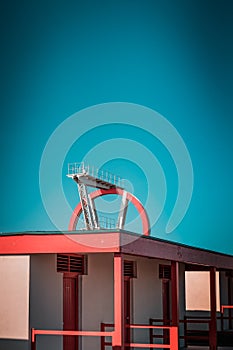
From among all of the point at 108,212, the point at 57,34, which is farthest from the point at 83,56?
the point at 108,212

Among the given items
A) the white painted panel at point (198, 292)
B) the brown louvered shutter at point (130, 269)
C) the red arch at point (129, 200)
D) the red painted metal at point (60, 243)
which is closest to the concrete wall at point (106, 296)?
the brown louvered shutter at point (130, 269)

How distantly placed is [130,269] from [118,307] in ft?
20.2

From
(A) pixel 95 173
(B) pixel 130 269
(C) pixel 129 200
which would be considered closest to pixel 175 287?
(B) pixel 130 269

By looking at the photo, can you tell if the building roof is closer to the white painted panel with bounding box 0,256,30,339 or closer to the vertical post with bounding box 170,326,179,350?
the white painted panel with bounding box 0,256,30,339

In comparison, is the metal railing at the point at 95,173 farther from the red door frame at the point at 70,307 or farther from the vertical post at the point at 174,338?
the vertical post at the point at 174,338

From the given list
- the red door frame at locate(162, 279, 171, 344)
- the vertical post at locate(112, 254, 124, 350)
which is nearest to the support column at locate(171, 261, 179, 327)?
the vertical post at locate(112, 254, 124, 350)

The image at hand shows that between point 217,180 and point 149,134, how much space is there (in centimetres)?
631

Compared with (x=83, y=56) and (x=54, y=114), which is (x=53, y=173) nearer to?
(x=54, y=114)

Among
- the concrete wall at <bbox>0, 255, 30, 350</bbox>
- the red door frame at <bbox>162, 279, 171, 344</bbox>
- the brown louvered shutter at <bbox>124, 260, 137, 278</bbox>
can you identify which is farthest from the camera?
the red door frame at <bbox>162, 279, 171, 344</bbox>

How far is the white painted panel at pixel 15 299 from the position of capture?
11.6 m

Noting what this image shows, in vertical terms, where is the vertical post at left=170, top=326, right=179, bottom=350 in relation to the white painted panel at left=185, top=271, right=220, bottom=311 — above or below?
below

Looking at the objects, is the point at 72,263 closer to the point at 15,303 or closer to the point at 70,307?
the point at 70,307

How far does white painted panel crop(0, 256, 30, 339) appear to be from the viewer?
11.6m

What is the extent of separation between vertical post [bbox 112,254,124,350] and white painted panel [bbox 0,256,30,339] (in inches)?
78.7
